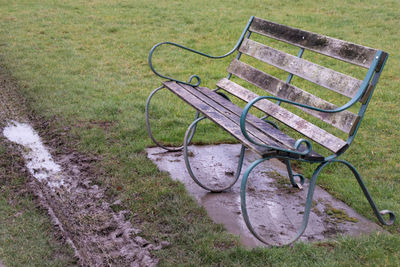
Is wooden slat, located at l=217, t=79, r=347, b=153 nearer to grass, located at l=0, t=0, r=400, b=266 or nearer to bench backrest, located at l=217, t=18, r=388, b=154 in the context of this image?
bench backrest, located at l=217, t=18, r=388, b=154

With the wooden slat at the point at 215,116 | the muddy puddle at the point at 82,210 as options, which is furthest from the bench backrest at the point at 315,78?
the muddy puddle at the point at 82,210

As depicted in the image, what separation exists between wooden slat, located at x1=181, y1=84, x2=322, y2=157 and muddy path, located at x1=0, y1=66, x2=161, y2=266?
109 cm

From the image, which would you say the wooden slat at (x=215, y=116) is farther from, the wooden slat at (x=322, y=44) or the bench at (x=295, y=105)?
the wooden slat at (x=322, y=44)

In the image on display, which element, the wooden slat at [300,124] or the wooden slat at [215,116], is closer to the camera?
the wooden slat at [215,116]

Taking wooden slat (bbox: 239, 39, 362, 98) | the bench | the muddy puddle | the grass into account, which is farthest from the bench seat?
the muddy puddle

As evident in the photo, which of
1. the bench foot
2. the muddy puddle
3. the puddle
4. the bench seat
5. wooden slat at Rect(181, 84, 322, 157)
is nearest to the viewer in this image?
the bench foot

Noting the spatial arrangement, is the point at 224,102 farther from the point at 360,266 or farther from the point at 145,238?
the point at 360,266

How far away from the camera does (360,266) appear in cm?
290

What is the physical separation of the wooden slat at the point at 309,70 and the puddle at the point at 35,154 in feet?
7.12

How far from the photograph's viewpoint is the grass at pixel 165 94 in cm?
314

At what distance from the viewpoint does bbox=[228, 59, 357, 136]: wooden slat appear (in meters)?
3.23

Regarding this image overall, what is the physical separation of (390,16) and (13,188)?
9.42 meters

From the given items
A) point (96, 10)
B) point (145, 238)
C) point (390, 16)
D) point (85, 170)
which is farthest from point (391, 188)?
point (96, 10)

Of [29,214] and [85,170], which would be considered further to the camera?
[85,170]
